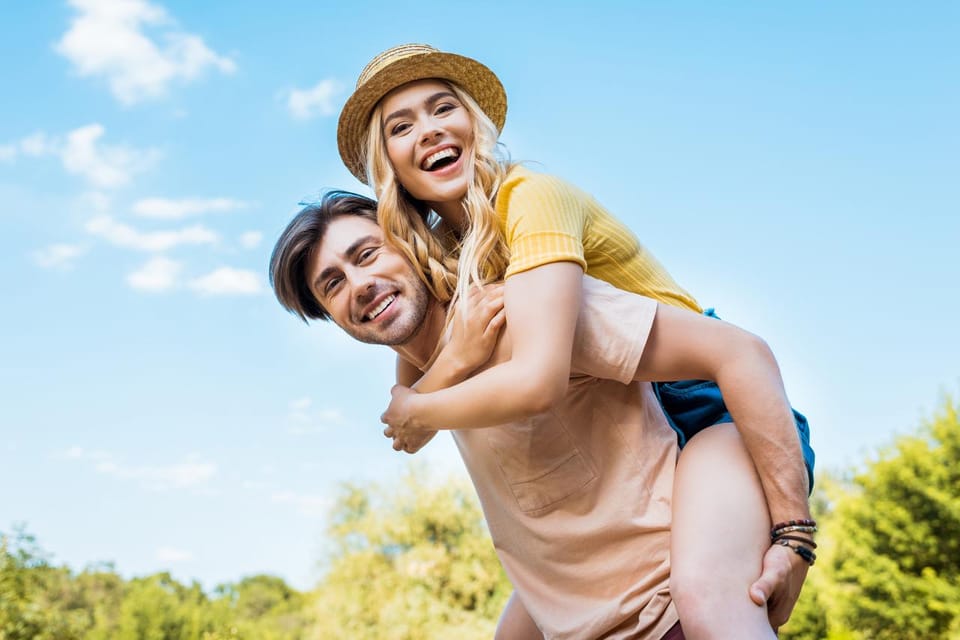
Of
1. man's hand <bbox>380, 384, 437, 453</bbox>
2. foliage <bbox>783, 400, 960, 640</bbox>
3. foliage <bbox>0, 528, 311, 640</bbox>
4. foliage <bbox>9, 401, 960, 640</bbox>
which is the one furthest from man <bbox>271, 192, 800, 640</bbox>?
foliage <bbox>0, 528, 311, 640</bbox>

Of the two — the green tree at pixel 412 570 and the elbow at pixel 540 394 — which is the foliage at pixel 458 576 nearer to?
the green tree at pixel 412 570

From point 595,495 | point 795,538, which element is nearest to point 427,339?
point 595,495

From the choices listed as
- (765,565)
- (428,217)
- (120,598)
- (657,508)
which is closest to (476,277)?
(428,217)

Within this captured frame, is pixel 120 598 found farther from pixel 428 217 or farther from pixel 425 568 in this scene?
pixel 428 217

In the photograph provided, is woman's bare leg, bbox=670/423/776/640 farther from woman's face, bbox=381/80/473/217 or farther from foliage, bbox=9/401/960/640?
foliage, bbox=9/401/960/640

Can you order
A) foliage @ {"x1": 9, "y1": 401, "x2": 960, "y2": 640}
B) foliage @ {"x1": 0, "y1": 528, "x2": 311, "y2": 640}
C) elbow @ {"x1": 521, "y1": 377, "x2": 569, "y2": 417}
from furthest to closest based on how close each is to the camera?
foliage @ {"x1": 0, "y1": 528, "x2": 311, "y2": 640} < foliage @ {"x1": 9, "y1": 401, "x2": 960, "y2": 640} < elbow @ {"x1": 521, "y1": 377, "x2": 569, "y2": 417}

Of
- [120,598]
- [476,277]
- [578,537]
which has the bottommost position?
[578,537]

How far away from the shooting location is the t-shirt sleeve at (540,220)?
2.14 m

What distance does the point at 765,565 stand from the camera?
2146 mm

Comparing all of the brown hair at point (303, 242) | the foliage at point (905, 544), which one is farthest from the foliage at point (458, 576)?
the brown hair at point (303, 242)

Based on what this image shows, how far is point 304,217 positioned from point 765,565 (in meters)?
1.58

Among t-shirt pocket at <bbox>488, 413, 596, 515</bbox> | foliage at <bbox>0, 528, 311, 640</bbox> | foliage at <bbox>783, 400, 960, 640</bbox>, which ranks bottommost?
t-shirt pocket at <bbox>488, 413, 596, 515</bbox>

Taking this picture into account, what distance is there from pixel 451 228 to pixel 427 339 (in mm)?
340

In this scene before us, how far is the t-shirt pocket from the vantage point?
2.35m
